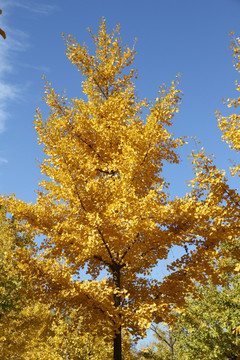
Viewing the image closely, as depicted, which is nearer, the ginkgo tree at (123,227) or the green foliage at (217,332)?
the ginkgo tree at (123,227)

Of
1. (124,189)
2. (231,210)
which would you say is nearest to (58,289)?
(124,189)

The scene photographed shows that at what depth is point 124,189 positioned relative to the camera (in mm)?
4996

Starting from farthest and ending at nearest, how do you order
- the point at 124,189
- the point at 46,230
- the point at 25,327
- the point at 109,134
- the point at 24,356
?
the point at 24,356 < the point at 25,327 < the point at 109,134 < the point at 46,230 < the point at 124,189

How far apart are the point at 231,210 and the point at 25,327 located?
40.0 ft

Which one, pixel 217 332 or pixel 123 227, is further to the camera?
pixel 217 332

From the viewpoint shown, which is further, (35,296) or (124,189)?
(35,296)

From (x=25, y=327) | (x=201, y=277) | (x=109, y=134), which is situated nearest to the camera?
(x=201, y=277)

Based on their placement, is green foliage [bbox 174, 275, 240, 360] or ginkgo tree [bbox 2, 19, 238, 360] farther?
green foliage [bbox 174, 275, 240, 360]

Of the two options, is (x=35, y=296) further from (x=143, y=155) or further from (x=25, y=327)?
(x=25, y=327)

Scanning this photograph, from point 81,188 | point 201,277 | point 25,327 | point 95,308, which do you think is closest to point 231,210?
point 201,277

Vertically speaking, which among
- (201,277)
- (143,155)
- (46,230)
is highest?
(143,155)

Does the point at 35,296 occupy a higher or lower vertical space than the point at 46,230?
lower

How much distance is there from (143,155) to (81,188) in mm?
1416

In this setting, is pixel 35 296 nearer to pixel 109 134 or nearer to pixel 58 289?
pixel 58 289
